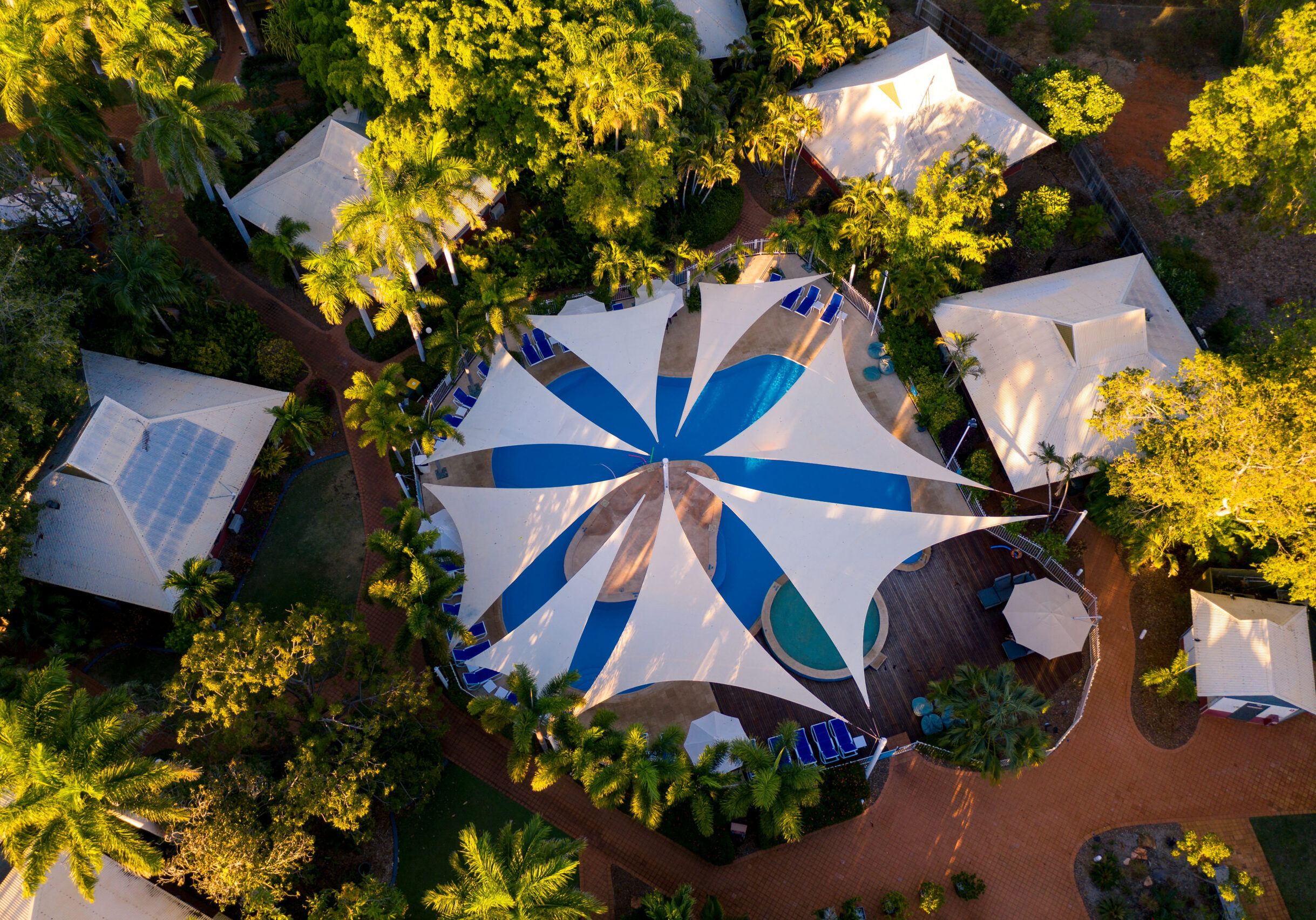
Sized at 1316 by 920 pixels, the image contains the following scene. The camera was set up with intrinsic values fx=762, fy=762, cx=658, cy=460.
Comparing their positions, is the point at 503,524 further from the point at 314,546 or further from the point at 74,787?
the point at 74,787

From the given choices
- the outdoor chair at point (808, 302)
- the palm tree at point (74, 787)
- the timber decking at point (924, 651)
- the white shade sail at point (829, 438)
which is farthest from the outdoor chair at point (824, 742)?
the outdoor chair at point (808, 302)

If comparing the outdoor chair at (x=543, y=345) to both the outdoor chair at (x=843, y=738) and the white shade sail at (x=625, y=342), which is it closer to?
the white shade sail at (x=625, y=342)

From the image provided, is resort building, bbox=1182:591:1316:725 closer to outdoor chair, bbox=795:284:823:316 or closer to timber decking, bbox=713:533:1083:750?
timber decking, bbox=713:533:1083:750

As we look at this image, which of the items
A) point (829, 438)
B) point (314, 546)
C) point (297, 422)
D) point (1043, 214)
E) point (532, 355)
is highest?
point (1043, 214)

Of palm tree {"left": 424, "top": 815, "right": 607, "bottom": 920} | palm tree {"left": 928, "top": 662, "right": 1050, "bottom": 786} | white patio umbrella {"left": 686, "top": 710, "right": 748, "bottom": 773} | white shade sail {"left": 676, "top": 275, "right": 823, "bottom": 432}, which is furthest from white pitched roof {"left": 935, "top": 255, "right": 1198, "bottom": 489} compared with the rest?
palm tree {"left": 424, "top": 815, "right": 607, "bottom": 920}

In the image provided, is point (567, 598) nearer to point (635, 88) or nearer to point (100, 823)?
point (100, 823)

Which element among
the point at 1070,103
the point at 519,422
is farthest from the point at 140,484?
the point at 1070,103
